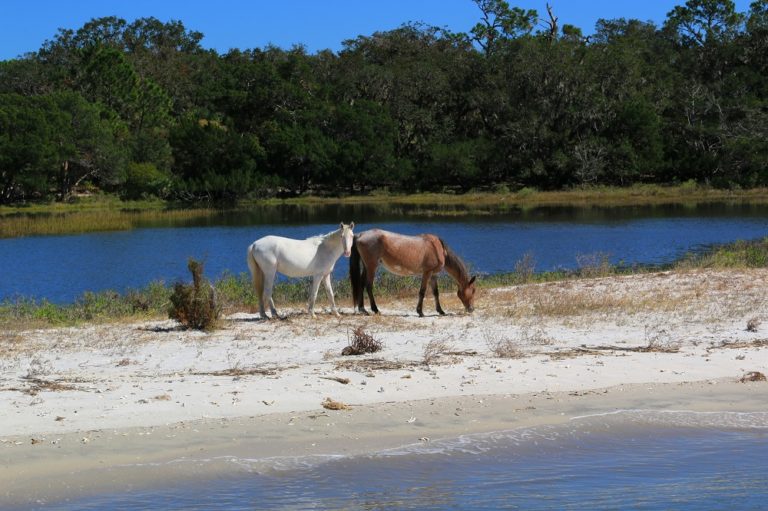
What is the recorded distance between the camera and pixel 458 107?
75062 mm

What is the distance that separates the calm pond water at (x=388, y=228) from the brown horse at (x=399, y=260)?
349 centimetres

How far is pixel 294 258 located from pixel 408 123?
193 feet

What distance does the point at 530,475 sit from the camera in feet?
28.5

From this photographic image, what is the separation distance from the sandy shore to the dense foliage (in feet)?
161

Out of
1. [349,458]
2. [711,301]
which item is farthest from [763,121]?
[349,458]

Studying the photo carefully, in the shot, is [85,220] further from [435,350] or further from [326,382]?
[326,382]

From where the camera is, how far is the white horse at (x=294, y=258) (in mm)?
15320

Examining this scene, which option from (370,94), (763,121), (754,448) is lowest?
(754,448)

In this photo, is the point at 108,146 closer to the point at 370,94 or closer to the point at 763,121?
the point at 370,94

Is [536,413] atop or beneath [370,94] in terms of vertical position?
beneath

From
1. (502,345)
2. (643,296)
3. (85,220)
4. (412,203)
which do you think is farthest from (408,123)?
(502,345)

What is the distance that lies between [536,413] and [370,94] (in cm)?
6604

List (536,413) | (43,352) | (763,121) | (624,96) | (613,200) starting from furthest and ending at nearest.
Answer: (624,96), (613,200), (763,121), (43,352), (536,413)

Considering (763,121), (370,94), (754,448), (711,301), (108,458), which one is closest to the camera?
(108,458)
